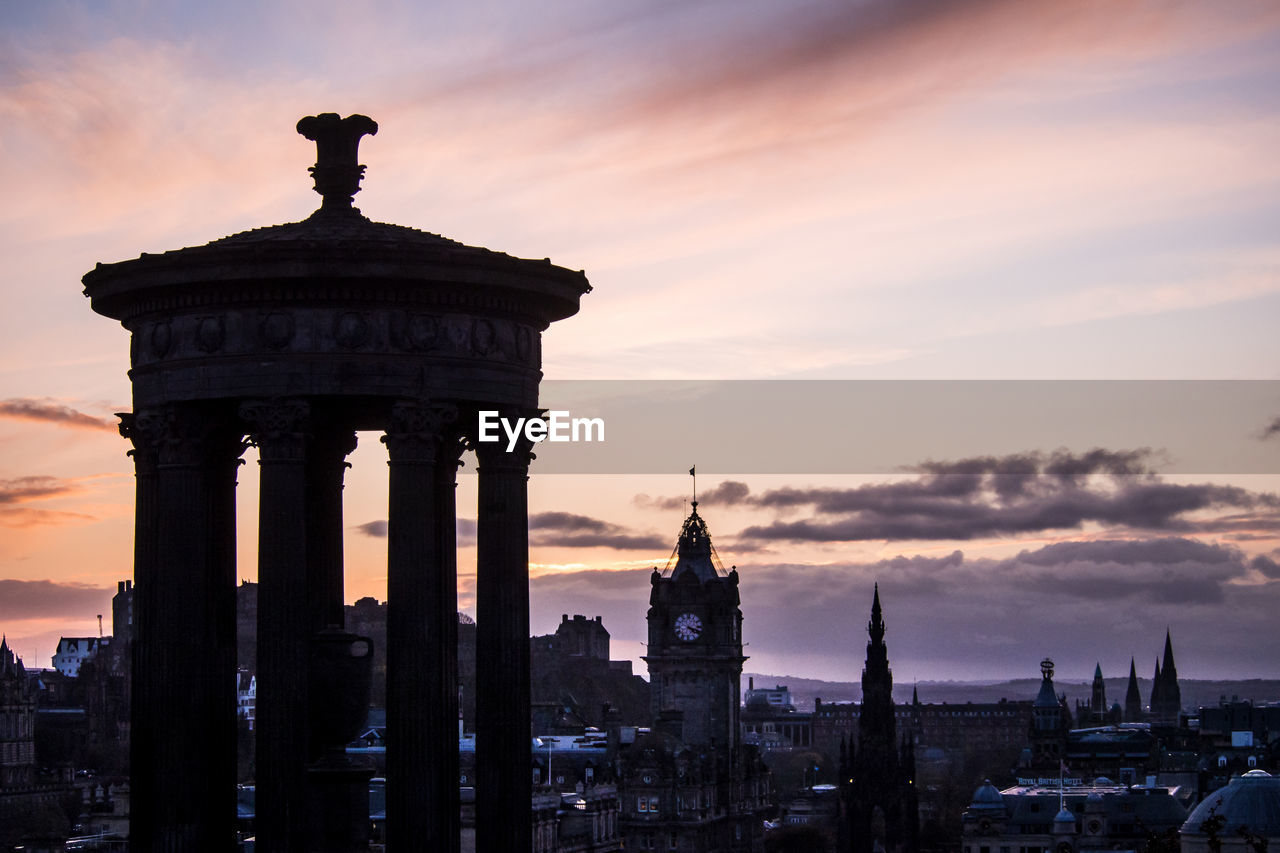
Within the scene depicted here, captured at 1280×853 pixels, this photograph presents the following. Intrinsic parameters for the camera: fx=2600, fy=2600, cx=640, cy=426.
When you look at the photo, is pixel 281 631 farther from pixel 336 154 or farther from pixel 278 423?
pixel 336 154

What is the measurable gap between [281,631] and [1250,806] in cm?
10846

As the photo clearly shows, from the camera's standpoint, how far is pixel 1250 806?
129 meters

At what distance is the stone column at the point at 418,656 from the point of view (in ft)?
90.0

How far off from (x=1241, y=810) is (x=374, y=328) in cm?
10746

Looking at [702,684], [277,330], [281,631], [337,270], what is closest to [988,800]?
[702,684]

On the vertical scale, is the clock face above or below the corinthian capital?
above

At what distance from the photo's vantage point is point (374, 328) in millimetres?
27797

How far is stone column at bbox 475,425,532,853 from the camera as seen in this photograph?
94.1 feet

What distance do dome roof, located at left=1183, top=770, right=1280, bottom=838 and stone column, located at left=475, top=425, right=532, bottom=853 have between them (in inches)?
3898

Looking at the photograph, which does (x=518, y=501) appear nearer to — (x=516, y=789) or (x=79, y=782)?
(x=516, y=789)

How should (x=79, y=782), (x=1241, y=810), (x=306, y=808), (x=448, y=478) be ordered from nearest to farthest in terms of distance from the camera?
(x=306, y=808), (x=448, y=478), (x=1241, y=810), (x=79, y=782)

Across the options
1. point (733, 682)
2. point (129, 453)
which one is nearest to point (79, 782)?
point (733, 682)

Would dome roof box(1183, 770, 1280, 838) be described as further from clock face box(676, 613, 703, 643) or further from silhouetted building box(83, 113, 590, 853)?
silhouetted building box(83, 113, 590, 853)

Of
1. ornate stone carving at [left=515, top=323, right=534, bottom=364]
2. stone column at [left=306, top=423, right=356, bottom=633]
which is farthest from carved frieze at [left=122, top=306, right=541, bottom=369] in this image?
stone column at [left=306, top=423, right=356, bottom=633]
